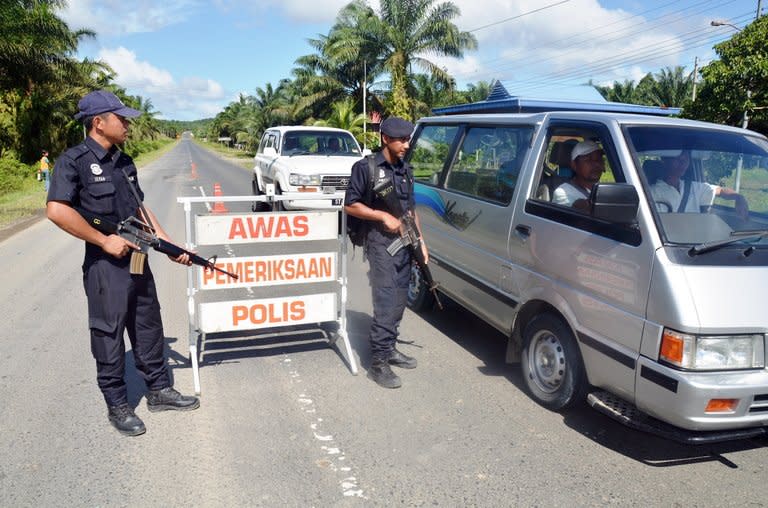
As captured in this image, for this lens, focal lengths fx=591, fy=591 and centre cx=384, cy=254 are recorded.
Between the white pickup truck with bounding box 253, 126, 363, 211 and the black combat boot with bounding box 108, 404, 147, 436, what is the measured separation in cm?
652

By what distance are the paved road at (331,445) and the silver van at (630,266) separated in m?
0.31

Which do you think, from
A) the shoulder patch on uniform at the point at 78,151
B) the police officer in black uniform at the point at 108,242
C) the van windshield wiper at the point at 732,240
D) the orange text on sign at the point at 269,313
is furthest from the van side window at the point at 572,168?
the shoulder patch on uniform at the point at 78,151

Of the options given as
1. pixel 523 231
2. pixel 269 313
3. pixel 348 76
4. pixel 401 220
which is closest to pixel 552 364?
pixel 523 231

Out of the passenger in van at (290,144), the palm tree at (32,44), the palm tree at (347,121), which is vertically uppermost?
the palm tree at (32,44)

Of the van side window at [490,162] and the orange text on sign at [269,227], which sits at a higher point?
the van side window at [490,162]

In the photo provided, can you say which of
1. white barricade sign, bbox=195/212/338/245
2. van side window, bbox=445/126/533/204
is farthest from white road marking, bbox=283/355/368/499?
van side window, bbox=445/126/533/204

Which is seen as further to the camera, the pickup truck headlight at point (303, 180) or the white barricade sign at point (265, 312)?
the pickup truck headlight at point (303, 180)

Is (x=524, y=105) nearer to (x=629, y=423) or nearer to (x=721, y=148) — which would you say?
(x=721, y=148)

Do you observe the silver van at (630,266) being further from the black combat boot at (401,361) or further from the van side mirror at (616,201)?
the black combat boot at (401,361)

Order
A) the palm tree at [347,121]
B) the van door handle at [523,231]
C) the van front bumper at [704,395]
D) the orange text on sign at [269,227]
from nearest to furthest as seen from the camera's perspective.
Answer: the van front bumper at [704,395] → the van door handle at [523,231] → the orange text on sign at [269,227] → the palm tree at [347,121]

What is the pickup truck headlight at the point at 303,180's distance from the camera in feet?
36.0

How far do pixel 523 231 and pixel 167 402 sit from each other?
8.97 ft

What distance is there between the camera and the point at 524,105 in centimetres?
589

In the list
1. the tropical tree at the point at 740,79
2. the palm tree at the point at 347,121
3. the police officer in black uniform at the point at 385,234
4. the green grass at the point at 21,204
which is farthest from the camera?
the palm tree at the point at 347,121
